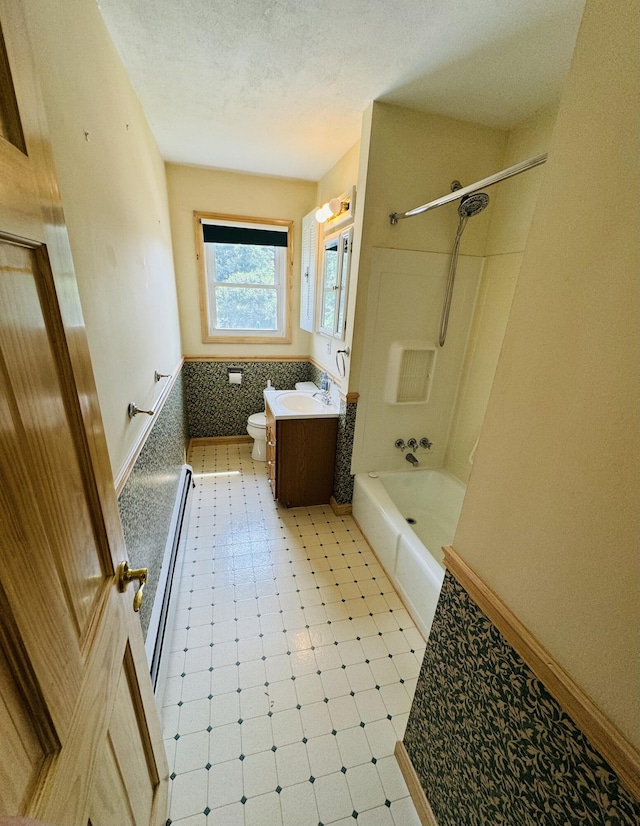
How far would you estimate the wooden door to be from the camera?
39 cm

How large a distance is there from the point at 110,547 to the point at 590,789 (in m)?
1.05

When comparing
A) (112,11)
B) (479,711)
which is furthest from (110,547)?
(112,11)

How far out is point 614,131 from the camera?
553 millimetres

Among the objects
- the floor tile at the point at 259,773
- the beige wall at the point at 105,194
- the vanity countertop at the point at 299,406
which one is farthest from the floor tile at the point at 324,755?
the vanity countertop at the point at 299,406

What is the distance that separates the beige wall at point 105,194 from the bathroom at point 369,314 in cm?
1

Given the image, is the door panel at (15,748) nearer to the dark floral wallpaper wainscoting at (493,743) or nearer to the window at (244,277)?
the dark floral wallpaper wainscoting at (493,743)

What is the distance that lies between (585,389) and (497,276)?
1.73m

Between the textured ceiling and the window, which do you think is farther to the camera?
the window

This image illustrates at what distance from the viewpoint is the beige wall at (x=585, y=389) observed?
1.77 feet

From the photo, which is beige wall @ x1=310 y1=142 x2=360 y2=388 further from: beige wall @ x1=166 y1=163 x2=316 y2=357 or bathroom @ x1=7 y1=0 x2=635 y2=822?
beige wall @ x1=166 y1=163 x2=316 y2=357

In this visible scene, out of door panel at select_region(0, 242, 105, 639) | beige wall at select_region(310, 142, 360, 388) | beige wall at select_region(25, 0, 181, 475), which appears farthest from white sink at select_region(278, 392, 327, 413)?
door panel at select_region(0, 242, 105, 639)

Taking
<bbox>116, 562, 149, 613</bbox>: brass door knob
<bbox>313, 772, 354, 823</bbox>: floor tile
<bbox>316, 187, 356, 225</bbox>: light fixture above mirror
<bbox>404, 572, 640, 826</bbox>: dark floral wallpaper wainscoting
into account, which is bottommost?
<bbox>313, 772, 354, 823</bbox>: floor tile

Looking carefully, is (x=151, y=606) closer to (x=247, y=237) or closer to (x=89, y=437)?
(x=89, y=437)

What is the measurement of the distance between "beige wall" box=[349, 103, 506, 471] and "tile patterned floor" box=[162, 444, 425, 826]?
95 centimetres
